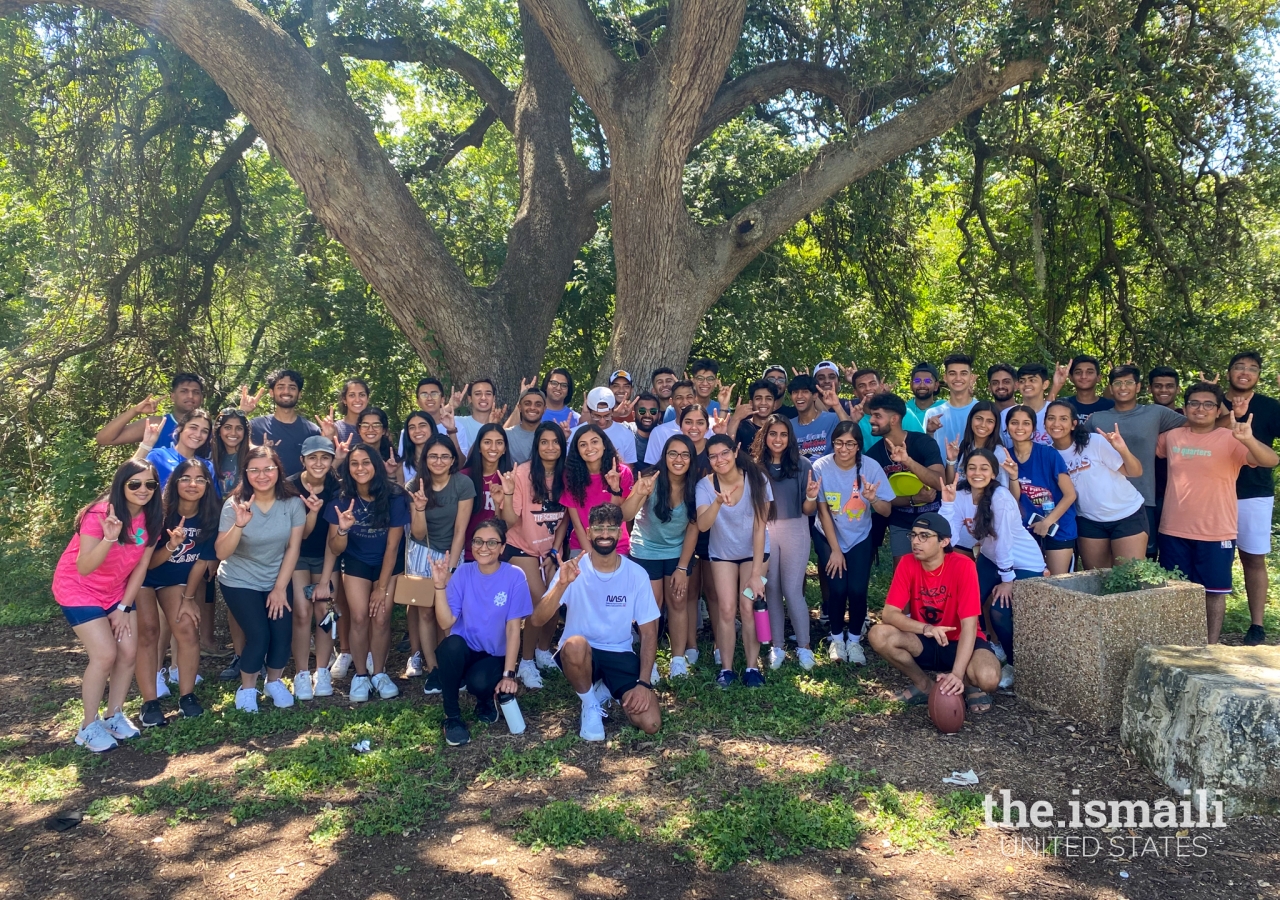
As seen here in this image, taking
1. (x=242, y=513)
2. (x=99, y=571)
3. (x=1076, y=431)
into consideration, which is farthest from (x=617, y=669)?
(x=1076, y=431)

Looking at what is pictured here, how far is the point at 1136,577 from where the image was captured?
4.98m

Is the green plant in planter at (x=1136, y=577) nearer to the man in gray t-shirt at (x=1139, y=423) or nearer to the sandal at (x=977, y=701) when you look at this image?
the sandal at (x=977, y=701)

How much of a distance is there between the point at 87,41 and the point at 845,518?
920cm

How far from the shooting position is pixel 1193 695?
160 inches

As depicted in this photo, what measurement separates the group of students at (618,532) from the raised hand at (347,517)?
0.7 inches

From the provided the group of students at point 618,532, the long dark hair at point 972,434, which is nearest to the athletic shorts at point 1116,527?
the group of students at point 618,532

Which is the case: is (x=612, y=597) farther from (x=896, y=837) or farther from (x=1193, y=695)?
(x=1193, y=695)

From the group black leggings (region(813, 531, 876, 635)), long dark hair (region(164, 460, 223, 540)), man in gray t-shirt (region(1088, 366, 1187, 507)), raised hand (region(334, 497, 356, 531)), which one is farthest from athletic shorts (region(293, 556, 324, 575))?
man in gray t-shirt (region(1088, 366, 1187, 507))

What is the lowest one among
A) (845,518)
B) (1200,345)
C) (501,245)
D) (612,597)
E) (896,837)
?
(896,837)

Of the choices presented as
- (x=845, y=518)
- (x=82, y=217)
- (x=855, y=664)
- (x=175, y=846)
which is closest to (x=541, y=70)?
(x=82, y=217)

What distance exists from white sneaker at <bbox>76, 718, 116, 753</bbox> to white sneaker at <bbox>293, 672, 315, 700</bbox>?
1007 mm

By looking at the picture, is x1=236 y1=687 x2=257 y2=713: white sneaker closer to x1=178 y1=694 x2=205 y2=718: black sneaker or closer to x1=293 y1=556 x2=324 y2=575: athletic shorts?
x1=178 y1=694 x2=205 y2=718: black sneaker

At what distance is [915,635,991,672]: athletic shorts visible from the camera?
503 centimetres

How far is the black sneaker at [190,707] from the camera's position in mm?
5246
